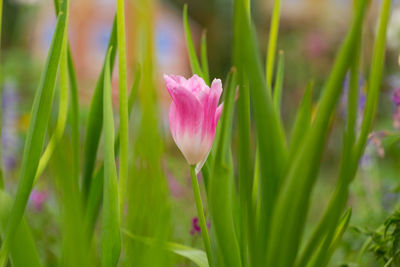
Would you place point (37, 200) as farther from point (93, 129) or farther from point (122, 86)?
point (122, 86)

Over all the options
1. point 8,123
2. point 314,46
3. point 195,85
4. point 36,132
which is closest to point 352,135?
point 195,85

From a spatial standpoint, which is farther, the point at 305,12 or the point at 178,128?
the point at 305,12

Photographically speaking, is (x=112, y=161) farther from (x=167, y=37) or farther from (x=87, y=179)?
(x=167, y=37)

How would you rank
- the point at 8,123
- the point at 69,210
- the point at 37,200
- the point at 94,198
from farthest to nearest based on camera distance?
the point at 8,123 < the point at 37,200 < the point at 94,198 < the point at 69,210

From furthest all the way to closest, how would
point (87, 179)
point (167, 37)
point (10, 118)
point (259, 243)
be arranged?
point (167, 37), point (10, 118), point (87, 179), point (259, 243)

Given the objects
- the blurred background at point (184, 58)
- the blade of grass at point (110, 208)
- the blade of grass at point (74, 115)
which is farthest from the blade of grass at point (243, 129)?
the blurred background at point (184, 58)

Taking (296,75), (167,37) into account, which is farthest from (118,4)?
(296,75)

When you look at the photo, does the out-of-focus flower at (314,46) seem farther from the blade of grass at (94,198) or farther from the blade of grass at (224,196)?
the blade of grass at (224,196)
